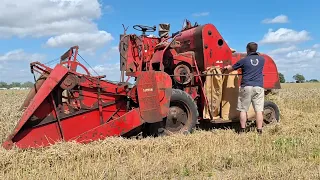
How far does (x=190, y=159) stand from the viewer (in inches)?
191

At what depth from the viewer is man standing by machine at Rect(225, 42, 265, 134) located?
6.79 meters

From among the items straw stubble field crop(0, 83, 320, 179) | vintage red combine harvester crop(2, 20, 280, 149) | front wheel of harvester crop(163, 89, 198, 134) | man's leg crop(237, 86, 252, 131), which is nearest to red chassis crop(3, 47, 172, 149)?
vintage red combine harvester crop(2, 20, 280, 149)

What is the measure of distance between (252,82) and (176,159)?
271cm

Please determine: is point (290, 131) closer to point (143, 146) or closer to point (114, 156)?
point (143, 146)

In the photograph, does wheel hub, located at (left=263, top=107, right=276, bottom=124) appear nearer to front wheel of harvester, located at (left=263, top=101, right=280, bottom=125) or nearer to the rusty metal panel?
front wheel of harvester, located at (left=263, top=101, right=280, bottom=125)

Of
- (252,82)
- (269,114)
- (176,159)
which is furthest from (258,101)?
(176,159)

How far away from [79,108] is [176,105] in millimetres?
1933

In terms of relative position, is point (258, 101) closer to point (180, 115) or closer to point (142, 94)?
point (180, 115)

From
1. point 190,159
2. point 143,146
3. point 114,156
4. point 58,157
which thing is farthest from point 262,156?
point 58,157

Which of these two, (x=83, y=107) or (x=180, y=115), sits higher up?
(x=83, y=107)

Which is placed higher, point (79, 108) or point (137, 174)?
point (79, 108)

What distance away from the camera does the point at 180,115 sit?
6934 mm

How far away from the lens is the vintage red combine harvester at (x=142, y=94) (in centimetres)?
565

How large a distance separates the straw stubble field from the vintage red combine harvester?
1.42 ft
